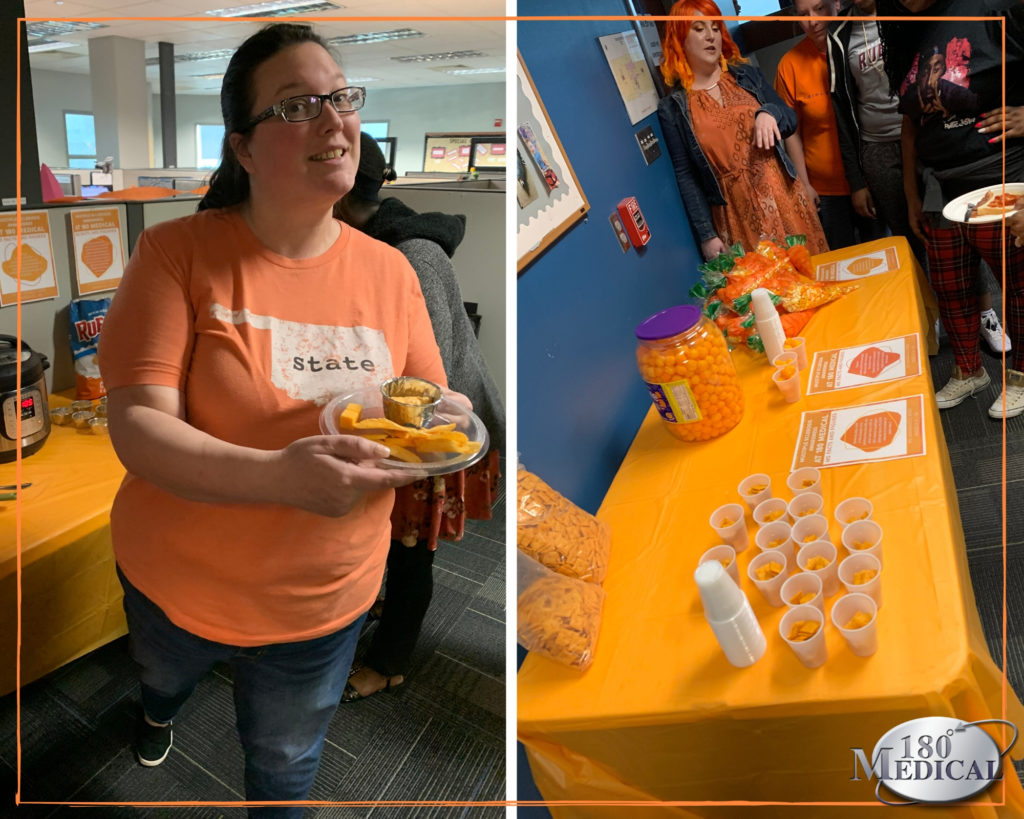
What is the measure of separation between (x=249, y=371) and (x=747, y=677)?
50 centimetres

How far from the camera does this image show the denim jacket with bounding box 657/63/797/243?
0.74 m

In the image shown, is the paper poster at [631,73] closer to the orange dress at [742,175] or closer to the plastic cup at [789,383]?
the orange dress at [742,175]

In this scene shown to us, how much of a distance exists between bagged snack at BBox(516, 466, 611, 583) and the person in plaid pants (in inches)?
16.8

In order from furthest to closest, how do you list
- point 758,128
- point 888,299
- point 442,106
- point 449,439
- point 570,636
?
point 442,106 < point 888,299 < point 758,128 < point 570,636 < point 449,439

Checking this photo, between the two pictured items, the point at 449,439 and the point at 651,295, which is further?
the point at 651,295

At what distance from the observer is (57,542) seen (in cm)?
68

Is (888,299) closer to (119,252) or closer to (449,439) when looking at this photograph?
(449,439)

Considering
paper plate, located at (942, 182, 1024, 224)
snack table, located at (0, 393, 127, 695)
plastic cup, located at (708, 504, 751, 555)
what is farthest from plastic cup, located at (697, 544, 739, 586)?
snack table, located at (0, 393, 127, 695)

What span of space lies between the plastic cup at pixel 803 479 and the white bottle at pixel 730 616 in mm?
154

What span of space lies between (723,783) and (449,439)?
41cm

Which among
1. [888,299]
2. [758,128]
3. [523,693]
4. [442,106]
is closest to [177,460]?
[523,693]

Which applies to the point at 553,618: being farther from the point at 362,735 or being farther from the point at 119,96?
the point at 119,96

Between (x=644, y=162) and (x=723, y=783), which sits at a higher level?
(x=644, y=162)

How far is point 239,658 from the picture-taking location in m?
0.73
